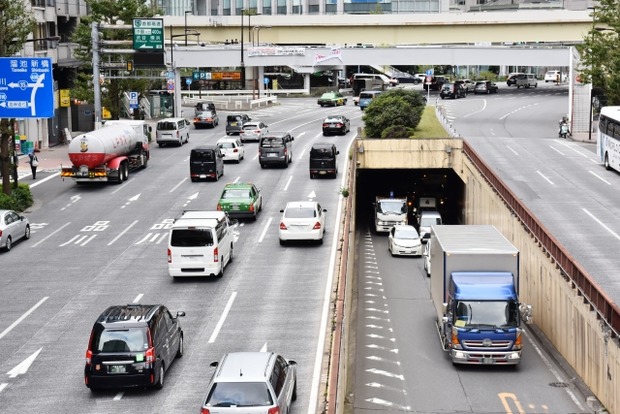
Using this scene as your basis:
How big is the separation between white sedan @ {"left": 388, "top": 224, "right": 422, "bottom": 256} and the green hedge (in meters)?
18.6

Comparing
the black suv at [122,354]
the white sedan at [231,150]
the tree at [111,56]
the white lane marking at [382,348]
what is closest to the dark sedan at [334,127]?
the white sedan at [231,150]

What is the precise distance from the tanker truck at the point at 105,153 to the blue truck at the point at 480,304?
27.4 m

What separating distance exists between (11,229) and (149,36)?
30.2 m

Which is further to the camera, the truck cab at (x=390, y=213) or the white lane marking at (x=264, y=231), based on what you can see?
the truck cab at (x=390, y=213)

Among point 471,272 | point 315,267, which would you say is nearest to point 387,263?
point 315,267

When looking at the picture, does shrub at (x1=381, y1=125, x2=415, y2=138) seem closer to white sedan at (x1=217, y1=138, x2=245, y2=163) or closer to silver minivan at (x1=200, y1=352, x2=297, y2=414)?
white sedan at (x1=217, y1=138, x2=245, y2=163)

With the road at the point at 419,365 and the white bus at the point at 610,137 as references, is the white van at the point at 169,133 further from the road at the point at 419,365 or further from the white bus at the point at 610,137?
the white bus at the point at 610,137

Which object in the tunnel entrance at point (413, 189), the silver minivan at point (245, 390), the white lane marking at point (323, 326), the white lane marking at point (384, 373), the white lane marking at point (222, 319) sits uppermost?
the silver minivan at point (245, 390)

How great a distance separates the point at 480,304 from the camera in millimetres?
30500

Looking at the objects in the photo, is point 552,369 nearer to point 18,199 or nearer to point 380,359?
point 380,359

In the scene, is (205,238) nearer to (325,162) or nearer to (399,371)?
(399,371)

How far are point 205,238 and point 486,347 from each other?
1081 centimetres

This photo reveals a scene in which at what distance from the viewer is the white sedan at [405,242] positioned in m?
53.6

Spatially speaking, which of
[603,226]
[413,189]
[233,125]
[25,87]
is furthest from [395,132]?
[25,87]
